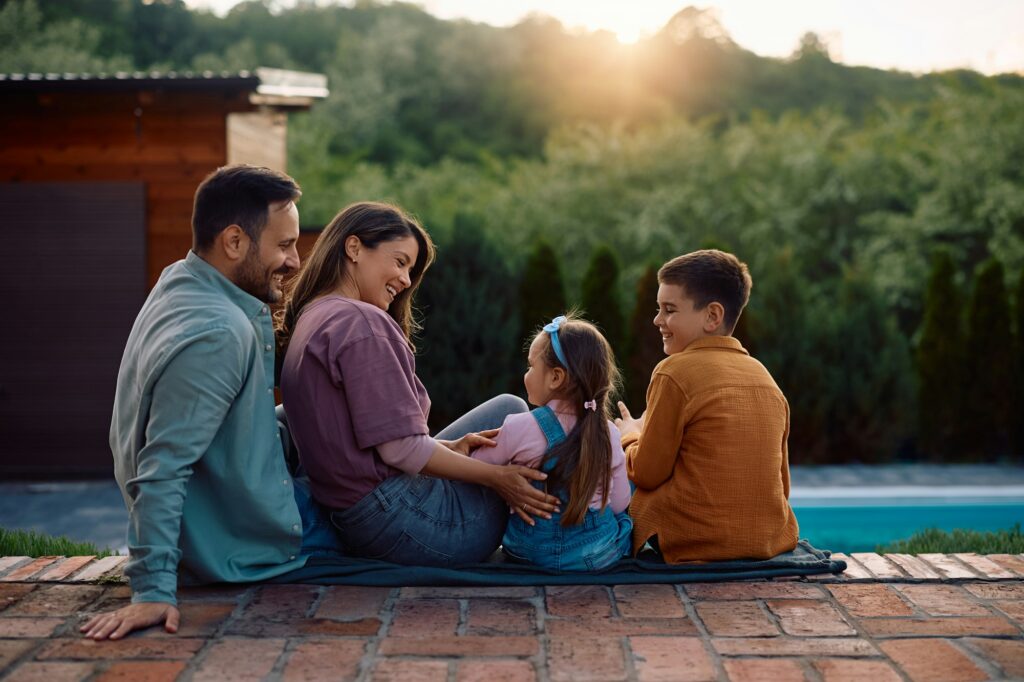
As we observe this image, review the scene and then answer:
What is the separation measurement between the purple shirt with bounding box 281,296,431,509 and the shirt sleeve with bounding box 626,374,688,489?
0.80 m

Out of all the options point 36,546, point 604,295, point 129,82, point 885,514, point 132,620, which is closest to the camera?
point 132,620

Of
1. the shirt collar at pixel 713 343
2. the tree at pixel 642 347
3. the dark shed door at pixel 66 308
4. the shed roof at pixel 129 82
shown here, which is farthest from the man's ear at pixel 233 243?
the tree at pixel 642 347

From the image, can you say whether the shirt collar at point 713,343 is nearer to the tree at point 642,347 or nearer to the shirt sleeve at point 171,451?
the shirt sleeve at point 171,451

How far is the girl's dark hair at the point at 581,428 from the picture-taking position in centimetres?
303

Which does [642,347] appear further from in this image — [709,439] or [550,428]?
[550,428]

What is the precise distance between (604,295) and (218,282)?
242 inches

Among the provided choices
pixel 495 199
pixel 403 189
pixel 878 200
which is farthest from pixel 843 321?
pixel 403 189

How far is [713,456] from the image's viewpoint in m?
3.15

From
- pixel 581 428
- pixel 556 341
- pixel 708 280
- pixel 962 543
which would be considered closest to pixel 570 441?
pixel 581 428

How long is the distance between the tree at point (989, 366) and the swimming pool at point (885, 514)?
2039 mm

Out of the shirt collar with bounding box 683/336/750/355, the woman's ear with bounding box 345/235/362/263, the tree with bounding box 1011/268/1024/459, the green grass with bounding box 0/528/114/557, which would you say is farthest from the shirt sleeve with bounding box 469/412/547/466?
the tree with bounding box 1011/268/1024/459

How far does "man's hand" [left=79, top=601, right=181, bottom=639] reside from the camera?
8.48ft

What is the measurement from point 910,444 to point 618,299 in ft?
10.6

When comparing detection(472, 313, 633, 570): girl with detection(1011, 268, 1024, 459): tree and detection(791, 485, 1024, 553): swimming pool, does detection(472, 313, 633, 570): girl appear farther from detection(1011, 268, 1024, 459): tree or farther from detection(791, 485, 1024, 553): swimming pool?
detection(1011, 268, 1024, 459): tree
